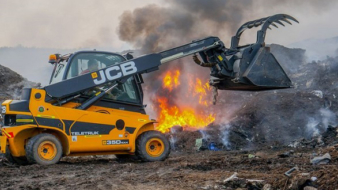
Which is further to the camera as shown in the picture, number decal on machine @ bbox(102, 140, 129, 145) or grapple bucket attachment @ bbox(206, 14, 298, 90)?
grapple bucket attachment @ bbox(206, 14, 298, 90)

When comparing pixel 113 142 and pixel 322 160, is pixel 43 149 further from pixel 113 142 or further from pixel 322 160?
pixel 322 160

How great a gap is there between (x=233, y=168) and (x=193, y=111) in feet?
34.5

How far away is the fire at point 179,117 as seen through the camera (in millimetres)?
16608

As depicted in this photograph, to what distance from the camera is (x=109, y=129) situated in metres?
8.95

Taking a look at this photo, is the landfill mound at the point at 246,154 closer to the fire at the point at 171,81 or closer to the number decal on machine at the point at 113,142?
the number decal on machine at the point at 113,142

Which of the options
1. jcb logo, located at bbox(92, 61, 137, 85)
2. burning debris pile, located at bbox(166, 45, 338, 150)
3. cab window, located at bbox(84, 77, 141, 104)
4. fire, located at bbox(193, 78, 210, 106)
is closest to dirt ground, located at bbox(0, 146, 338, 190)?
cab window, located at bbox(84, 77, 141, 104)

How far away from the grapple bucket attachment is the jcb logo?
6.99 ft

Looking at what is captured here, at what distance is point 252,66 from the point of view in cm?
984

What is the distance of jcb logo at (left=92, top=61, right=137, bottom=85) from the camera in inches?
352

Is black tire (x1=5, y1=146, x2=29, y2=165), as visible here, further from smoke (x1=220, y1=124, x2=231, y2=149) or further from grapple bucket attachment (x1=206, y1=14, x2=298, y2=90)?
smoke (x1=220, y1=124, x2=231, y2=149)

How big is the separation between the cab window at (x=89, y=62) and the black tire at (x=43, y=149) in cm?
155

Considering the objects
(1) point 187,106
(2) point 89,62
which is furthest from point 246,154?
(1) point 187,106

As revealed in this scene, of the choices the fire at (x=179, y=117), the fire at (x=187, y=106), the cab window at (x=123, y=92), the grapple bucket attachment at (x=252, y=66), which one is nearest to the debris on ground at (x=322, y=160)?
the grapple bucket attachment at (x=252, y=66)

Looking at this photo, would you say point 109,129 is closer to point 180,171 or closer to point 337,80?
point 180,171
